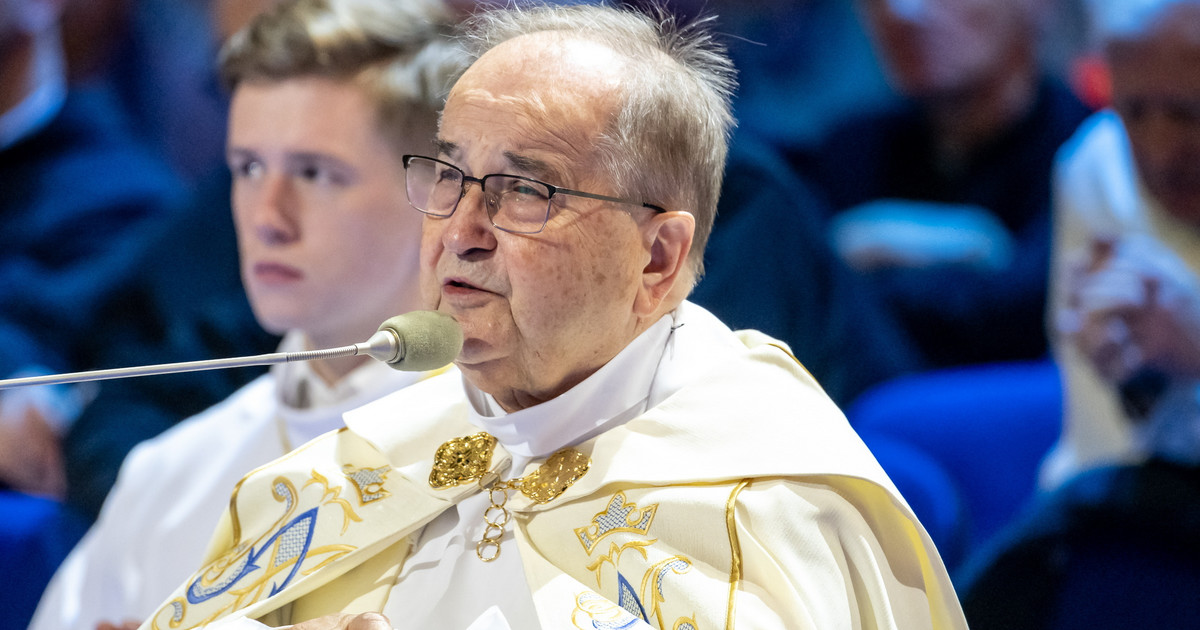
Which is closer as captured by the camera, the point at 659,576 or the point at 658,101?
the point at 659,576

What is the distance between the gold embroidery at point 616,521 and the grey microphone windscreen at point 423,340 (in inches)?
12.1

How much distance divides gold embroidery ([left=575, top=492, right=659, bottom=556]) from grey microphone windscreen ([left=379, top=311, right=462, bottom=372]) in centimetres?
31

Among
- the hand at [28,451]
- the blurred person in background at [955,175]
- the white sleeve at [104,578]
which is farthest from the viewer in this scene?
the hand at [28,451]

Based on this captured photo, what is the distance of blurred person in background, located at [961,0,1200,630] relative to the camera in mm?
3264

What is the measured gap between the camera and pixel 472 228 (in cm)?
167

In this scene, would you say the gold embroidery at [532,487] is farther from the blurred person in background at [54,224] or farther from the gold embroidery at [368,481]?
the blurred person in background at [54,224]

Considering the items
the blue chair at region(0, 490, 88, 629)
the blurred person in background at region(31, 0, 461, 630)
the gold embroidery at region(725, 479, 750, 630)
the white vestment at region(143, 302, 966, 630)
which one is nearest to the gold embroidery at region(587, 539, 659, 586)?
the white vestment at region(143, 302, 966, 630)

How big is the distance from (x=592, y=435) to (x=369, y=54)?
1.24 metres

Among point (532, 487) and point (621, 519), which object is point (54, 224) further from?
point (621, 519)

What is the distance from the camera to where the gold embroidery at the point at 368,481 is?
1.87 meters

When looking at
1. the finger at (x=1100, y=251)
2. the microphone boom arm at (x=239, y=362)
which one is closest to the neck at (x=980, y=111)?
the finger at (x=1100, y=251)

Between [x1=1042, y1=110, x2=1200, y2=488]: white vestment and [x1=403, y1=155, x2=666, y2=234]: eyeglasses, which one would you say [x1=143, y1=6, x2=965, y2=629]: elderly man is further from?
[x1=1042, y1=110, x2=1200, y2=488]: white vestment

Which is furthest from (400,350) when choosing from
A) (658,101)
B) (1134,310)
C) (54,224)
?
(54,224)

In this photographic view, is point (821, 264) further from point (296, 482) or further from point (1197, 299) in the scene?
point (296, 482)
